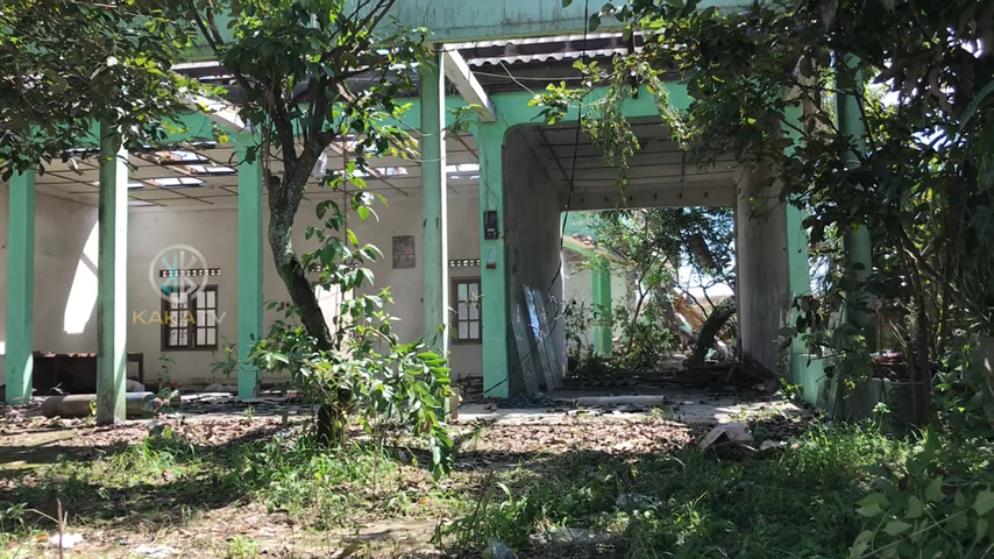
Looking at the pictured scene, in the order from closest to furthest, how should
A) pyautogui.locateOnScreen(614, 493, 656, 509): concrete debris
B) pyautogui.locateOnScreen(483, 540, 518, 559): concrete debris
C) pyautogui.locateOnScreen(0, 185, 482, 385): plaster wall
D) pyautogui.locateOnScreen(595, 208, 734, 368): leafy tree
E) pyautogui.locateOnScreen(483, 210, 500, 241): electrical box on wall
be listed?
pyautogui.locateOnScreen(483, 540, 518, 559): concrete debris, pyautogui.locateOnScreen(614, 493, 656, 509): concrete debris, pyautogui.locateOnScreen(483, 210, 500, 241): electrical box on wall, pyautogui.locateOnScreen(0, 185, 482, 385): plaster wall, pyautogui.locateOnScreen(595, 208, 734, 368): leafy tree

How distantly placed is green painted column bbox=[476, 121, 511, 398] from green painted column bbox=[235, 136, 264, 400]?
10.5 feet

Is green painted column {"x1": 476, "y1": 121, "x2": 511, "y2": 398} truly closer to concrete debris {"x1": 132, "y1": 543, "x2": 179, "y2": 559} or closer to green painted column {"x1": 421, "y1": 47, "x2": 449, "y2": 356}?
green painted column {"x1": 421, "y1": 47, "x2": 449, "y2": 356}

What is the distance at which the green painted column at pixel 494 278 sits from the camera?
1009cm

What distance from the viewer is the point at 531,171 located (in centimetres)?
1312

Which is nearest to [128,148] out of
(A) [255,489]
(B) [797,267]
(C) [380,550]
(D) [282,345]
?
(D) [282,345]

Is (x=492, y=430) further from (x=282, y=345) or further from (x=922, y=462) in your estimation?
(x=922, y=462)

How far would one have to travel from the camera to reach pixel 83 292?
15.7 m

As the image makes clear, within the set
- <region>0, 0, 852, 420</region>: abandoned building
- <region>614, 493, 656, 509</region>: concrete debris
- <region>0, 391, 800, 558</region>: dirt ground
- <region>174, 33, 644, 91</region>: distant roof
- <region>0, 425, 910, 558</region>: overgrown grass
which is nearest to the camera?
<region>0, 425, 910, 558</region>: overgrown grass

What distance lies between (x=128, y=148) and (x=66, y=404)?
466cm

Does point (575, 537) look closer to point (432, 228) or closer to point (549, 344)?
point (432, 228)

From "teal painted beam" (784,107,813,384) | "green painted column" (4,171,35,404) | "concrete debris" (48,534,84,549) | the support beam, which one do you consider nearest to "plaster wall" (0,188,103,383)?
"green painted column" (4,171,35,404)

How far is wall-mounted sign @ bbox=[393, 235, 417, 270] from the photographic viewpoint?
15.2 m

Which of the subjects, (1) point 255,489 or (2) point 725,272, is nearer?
(1) point 255,489

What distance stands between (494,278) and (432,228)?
7.89ft
